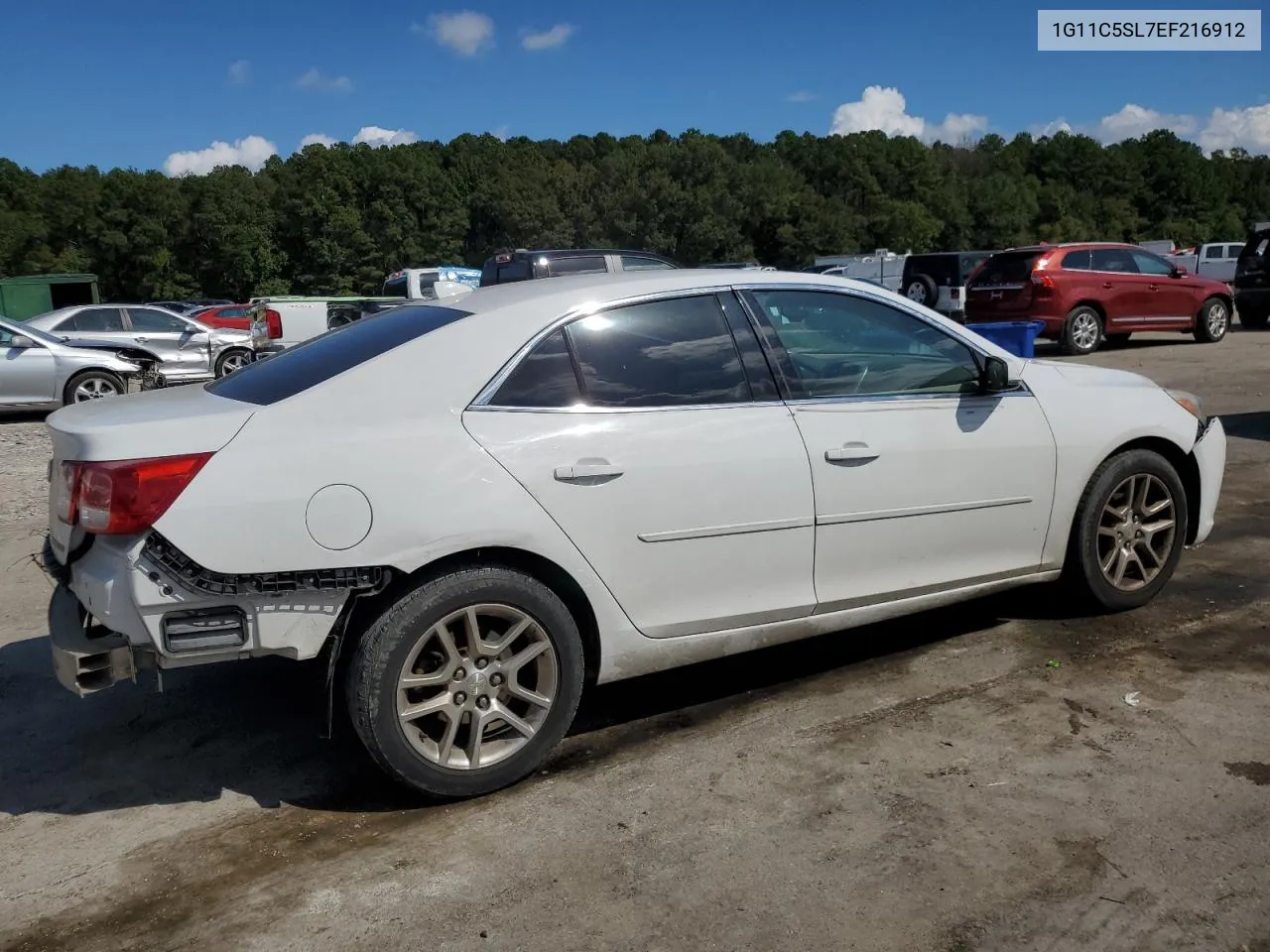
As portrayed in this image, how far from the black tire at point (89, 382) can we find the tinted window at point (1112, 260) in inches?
566

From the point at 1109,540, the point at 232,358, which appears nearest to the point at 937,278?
the point at 232,358

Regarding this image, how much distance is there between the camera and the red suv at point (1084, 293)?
16.4 metres

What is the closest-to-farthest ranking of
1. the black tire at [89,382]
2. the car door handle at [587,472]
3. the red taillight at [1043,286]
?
1. the car door handle at [587,472]
2. the black tire at [89,382]
3. the red taillight at [1043,286]

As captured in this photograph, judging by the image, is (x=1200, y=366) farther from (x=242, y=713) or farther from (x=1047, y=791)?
(x=242, y=713)

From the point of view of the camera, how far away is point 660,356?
380 cm

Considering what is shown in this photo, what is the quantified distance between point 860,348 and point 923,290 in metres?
20.3

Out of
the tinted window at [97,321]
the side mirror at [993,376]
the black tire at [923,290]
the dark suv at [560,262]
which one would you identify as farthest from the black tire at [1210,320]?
the tinted window at [97,321]

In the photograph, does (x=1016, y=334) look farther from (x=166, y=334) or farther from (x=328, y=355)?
(x=166, y=334)

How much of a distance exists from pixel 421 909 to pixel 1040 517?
2.97 metres

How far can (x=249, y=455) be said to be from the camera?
317 centimetres

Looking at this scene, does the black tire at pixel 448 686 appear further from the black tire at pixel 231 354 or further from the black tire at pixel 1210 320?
the black tire at pixel 1210 320

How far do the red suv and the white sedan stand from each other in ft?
42.1

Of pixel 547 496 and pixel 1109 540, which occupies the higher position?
pixel 547 496

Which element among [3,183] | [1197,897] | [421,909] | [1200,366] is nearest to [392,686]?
[421,909]
